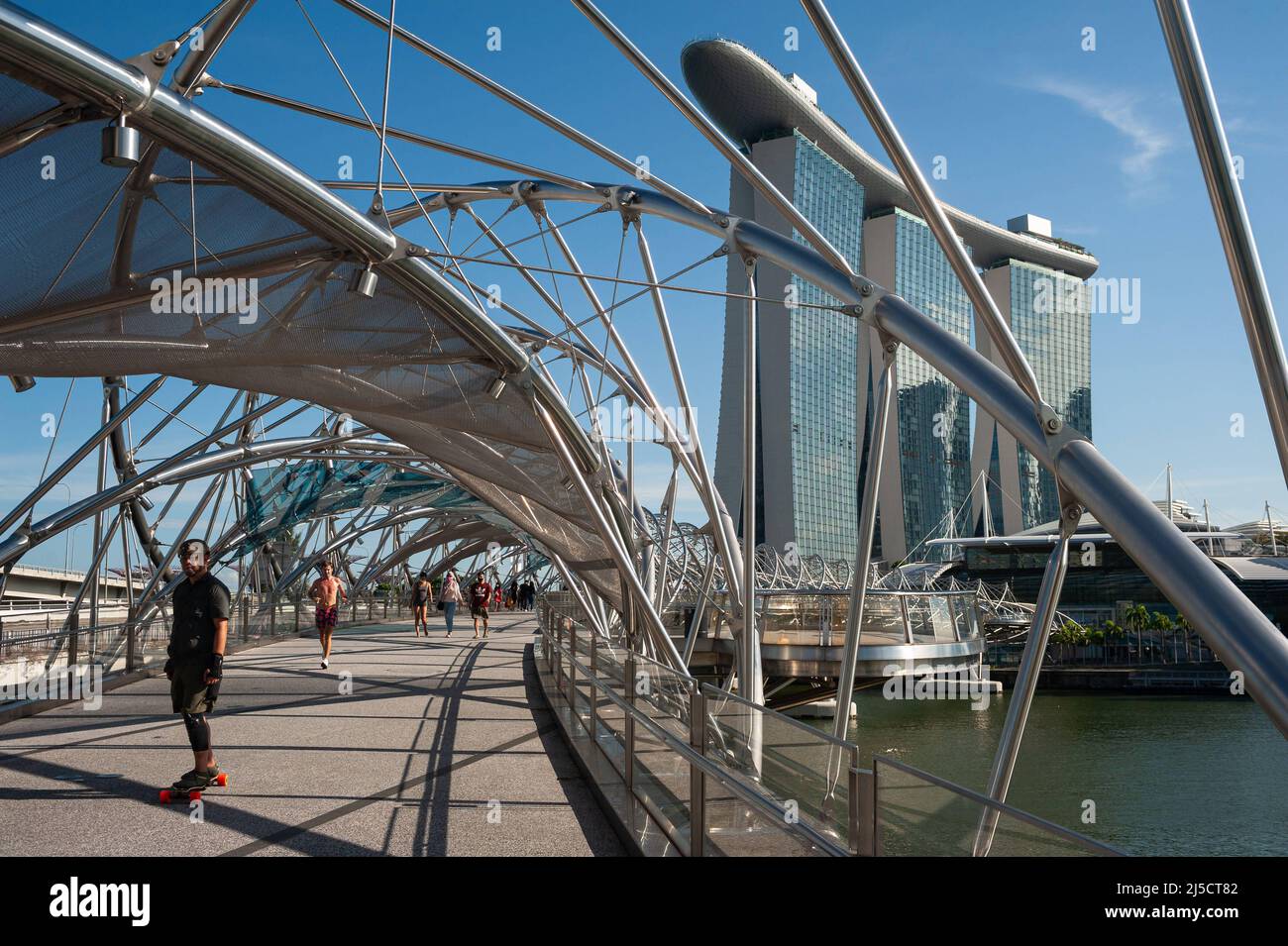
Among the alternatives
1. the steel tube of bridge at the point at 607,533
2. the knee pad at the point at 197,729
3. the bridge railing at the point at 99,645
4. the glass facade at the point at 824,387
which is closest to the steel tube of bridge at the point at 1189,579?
the knee pad at the point at 197,729

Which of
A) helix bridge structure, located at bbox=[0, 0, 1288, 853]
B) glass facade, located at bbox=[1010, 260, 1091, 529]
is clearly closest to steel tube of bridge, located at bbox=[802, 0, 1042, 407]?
helix bridge structure, located at bbox=[0, 0, 1288, 853]

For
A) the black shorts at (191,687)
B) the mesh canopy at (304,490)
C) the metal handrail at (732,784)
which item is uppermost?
the mesh canopy at (304,490)

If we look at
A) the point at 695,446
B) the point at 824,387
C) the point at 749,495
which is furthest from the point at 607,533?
the point at 824,387

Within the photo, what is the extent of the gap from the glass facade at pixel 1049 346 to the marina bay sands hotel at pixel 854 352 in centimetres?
26

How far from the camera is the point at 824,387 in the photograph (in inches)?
4818

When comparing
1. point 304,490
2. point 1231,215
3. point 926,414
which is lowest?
point 304,490

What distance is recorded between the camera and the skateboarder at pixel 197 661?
28.4ft

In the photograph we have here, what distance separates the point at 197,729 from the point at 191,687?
0.33 metres

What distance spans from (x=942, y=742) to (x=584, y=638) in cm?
2152

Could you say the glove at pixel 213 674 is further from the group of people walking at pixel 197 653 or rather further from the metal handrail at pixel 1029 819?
the metal handrail at pixel 1029 819

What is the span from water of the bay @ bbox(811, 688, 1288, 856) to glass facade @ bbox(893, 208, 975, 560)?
92645mm

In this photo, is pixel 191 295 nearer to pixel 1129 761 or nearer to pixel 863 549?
pixel 863 549

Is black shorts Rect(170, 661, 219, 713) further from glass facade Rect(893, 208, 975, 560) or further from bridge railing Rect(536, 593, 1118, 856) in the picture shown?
glass facade Rect(893, 208, 975, 560)

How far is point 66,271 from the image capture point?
10633 mm
